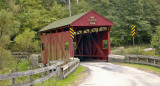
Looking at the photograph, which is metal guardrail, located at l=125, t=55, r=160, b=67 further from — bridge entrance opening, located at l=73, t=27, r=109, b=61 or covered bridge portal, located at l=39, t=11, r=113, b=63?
bridge entrance opening, located at l=73, t=27, r=109, b=61

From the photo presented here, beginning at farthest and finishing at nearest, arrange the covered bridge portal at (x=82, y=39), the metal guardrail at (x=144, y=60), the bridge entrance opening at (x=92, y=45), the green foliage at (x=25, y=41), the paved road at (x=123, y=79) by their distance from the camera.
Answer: the green foliage at (x=25, y=41) < the bridge entrance opening at (x=92, y=45) < the covered bridge portal at (x=82, y=39) < the metal guardrail at (x=144, y=60) < the paved road at (x=123, y=79)

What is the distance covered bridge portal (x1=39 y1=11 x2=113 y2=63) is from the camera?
20497mm

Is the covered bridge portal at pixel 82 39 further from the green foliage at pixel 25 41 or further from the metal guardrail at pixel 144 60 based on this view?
the green foliage at pixel 25 41

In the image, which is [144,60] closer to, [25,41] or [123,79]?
[123,79]

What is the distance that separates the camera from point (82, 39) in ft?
88.1

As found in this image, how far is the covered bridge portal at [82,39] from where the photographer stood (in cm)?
2050

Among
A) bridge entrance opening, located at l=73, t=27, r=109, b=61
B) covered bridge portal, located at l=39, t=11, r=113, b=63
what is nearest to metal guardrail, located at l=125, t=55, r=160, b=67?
covered bridge portal, located at l=39, t=11, r=113, b=63

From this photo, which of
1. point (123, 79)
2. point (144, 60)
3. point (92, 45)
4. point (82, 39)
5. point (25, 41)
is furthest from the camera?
point (25, 41)

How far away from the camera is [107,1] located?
42.9 meters

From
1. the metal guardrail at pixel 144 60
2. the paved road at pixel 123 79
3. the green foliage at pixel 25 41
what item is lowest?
the paved road at pixel 123 79

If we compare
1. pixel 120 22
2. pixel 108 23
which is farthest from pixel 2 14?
pixel 120 22

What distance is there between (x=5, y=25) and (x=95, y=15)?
8.97 meters

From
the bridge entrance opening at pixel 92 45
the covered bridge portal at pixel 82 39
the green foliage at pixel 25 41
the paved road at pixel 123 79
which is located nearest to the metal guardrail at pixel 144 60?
the paved road at pixel 123 79

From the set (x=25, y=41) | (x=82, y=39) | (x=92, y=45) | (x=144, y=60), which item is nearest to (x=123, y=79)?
(x=144, y=60)
